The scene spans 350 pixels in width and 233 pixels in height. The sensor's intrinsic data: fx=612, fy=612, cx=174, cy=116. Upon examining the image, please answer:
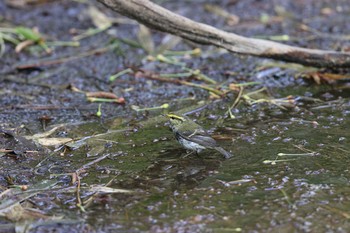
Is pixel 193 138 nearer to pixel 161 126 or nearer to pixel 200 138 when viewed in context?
pixel 200 138

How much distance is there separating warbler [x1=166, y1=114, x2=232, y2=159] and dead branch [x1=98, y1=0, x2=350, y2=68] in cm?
113

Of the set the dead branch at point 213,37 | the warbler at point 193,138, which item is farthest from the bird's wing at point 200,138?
the dead branch at point 213,37

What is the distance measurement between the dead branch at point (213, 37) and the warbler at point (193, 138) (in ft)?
3.69

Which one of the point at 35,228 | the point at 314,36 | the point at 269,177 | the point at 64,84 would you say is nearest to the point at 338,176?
the point at 269,177

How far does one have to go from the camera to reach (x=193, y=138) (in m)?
4.88

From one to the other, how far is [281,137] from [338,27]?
3.82 meters

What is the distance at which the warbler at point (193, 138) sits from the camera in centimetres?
486

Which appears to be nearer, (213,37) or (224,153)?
(224,153)

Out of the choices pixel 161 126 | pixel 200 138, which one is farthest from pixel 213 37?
pixel 200 138

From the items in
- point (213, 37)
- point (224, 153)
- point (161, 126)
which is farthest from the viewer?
point (213, 37)

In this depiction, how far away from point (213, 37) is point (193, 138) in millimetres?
1461

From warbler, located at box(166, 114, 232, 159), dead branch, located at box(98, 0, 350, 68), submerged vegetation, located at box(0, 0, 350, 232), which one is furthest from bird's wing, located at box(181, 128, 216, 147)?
dead branch, located at box(98, 0, 350, 68)

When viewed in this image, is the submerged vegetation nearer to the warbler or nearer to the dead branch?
the warbler

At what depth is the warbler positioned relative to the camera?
4.86 m
